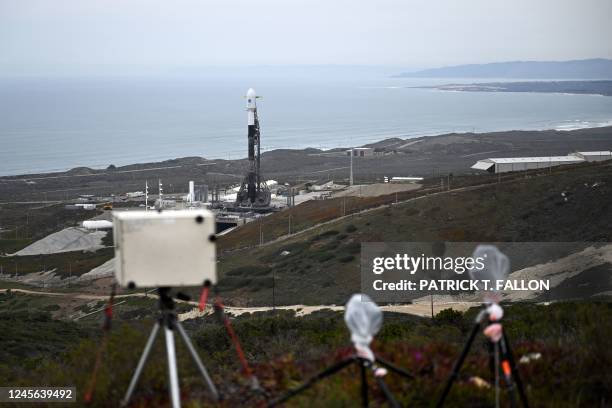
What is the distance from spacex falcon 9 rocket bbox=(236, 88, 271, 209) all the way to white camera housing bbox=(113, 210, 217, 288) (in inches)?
2072

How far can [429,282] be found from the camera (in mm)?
22000

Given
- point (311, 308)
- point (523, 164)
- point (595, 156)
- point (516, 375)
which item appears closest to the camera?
point (516, 375)

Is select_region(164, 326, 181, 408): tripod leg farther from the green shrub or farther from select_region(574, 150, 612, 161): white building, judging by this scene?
select_region(574, 150, 612, 161): white building

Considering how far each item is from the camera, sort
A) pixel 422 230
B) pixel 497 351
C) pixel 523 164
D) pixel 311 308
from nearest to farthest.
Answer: pixel 497 351 → pixel 311 308 → pixel 422 230 → pixel 523 164

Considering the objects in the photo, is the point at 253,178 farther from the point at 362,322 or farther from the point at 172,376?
the point at 362,322

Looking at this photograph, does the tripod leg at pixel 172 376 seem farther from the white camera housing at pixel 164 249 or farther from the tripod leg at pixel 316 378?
the tripod leg at pixel 316 378

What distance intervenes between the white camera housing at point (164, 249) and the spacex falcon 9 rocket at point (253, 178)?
52.6 meters

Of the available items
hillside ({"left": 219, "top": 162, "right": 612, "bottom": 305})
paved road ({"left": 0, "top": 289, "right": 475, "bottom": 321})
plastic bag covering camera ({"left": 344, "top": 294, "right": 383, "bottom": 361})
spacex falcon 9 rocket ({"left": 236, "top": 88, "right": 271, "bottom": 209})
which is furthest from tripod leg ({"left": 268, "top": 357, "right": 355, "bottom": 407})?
spacex falcon 9 rocket ({"left": 236, "top": 88, "right": 271, "bottom": 209})

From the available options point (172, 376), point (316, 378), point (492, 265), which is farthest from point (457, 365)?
point (172, 376)

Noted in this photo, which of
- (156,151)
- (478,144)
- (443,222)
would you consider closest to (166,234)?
(443,222)

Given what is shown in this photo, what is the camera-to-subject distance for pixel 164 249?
17.6 feet

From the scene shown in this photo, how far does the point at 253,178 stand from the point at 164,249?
5429 cm

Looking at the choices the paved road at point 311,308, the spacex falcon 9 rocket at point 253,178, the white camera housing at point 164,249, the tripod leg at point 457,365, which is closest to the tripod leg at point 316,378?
the tripod leg at point 457,365

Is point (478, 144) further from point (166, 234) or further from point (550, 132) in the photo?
point (166, 234)
